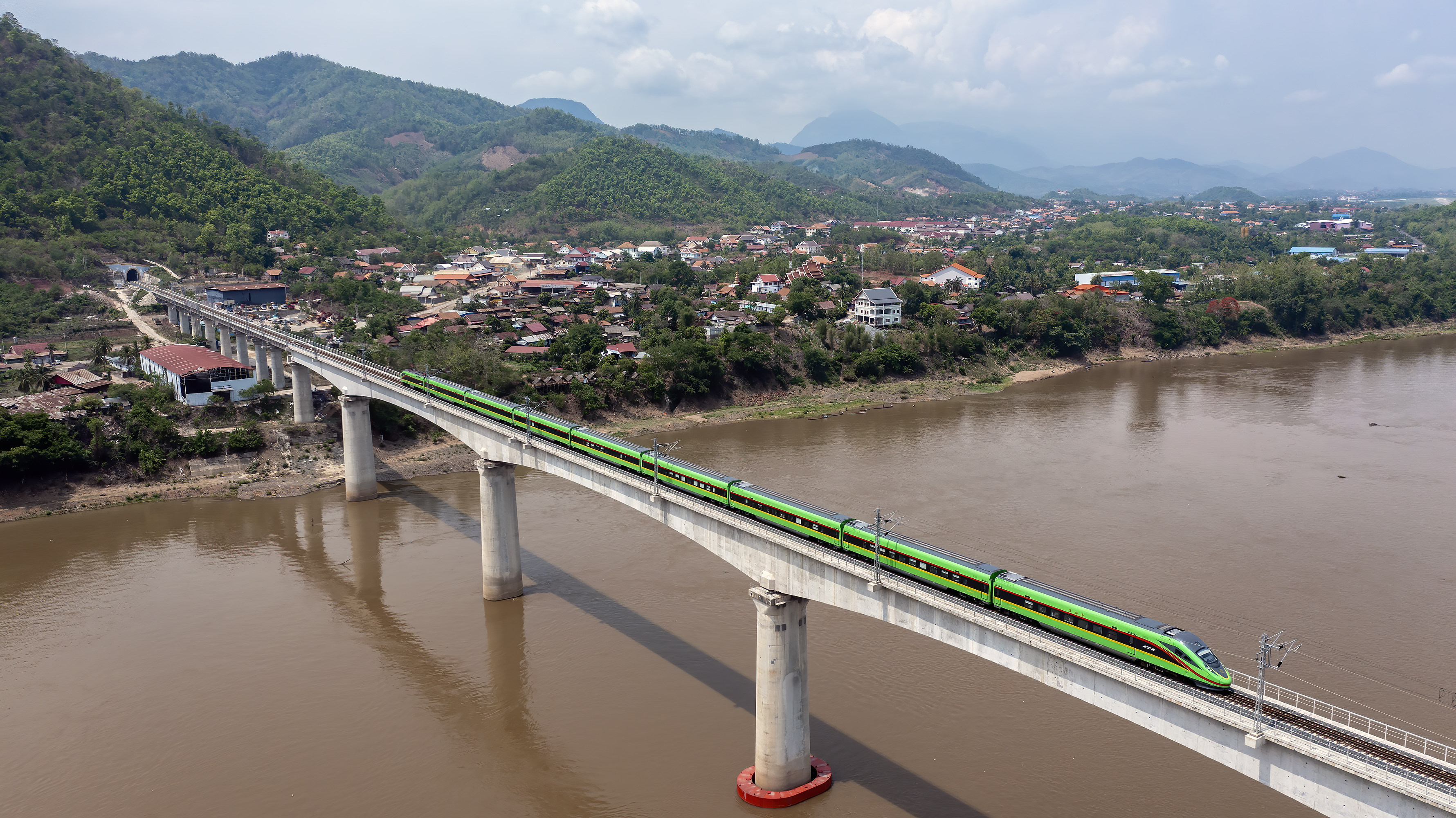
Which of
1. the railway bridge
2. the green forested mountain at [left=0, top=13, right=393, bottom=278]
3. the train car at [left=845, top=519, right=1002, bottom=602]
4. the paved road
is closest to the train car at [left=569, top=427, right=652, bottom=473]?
the railway bridge

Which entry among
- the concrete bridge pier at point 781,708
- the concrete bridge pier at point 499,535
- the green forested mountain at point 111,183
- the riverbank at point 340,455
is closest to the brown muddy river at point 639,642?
the concrete bridge pier at point 781,708

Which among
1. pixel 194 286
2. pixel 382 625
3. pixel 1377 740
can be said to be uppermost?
pixel 194 286

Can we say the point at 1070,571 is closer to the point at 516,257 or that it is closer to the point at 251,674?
the point at 251,674

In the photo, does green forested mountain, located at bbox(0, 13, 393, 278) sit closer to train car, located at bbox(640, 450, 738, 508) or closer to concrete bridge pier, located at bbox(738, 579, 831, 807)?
train car, located at bbox(640, 450, 738, 508)

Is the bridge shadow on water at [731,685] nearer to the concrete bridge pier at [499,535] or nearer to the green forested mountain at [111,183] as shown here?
the concrete bridge pier at [499,535]

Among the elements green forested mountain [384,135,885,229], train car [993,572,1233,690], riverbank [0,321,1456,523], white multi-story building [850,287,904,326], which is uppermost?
green forested mountain [384,135,885,229]

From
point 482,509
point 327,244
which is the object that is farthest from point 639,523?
point 327,244

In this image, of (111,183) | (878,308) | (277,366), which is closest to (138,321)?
(277,366)
